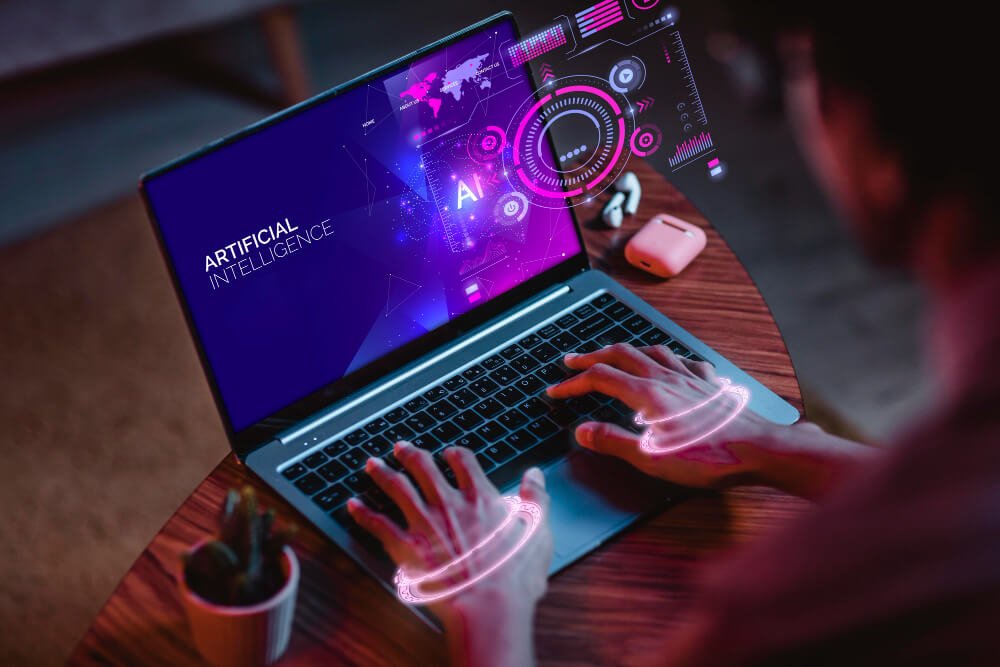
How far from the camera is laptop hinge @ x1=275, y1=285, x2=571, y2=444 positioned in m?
1.04

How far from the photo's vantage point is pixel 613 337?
113 cm

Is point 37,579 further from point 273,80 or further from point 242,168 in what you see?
point 273,80

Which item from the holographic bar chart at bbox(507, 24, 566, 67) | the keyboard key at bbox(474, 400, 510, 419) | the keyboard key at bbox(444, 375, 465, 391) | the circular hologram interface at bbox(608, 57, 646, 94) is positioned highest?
the holographic bar chart at bbox(507, 24, 566, 67)

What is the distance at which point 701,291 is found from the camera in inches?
47.7

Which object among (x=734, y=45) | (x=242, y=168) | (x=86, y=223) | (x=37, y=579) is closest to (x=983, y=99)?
(x=734, y=45)

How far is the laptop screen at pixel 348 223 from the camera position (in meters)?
0.95

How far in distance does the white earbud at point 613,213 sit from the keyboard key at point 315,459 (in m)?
0.51

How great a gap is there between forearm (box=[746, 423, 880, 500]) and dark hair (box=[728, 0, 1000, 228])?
459 millimetres

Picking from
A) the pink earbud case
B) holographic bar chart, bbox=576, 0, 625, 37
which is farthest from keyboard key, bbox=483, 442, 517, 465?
holographic bar chart, bbox=576, 0, 625, 37

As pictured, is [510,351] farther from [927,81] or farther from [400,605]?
[927,81]

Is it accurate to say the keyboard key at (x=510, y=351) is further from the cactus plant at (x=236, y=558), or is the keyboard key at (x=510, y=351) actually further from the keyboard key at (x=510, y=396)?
the cactus plant at (x=236, y=558)

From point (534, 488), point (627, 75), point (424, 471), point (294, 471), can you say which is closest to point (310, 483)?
point (294, 471)

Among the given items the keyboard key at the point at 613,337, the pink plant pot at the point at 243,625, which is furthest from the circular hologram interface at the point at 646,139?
the pink plant pot at the point at 243,625

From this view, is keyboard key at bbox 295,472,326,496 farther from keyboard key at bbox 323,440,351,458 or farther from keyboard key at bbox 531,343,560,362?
keyboard key at bbox 531,343,560,362
